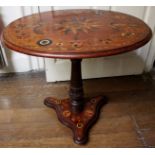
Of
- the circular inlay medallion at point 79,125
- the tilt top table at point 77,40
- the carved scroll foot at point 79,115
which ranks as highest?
the tilt top table at point 77,40

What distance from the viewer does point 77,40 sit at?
841mm

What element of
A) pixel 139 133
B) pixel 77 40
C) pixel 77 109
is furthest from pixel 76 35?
pixel 139 133

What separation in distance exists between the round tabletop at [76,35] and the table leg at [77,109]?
0.76 feet

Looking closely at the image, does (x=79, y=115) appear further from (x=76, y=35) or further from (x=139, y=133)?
(x=76, y=35)

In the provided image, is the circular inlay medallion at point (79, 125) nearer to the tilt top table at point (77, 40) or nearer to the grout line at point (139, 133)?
the tilt top table at point (77, 40)

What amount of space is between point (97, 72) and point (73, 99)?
20.4 inches

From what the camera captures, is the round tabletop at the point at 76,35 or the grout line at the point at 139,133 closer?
the round tabletop at the point at 76,35

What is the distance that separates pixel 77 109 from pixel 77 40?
59 cm

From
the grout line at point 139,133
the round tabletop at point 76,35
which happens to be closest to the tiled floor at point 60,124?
the grout line at point 139,133

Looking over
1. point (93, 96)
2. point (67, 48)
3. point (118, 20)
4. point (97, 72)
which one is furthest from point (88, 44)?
point (97, 72)

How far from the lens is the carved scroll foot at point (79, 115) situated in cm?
117

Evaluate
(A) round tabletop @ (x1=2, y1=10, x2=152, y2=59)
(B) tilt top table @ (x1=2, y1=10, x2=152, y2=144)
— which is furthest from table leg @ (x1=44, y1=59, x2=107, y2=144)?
(A) round tabletop @ (x1=2, y1=10, x2=152, y2=59)
